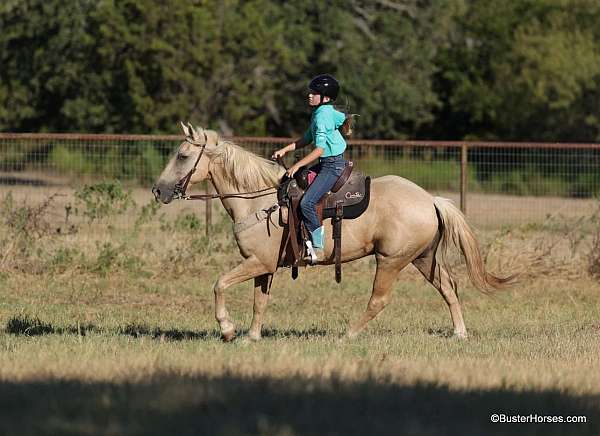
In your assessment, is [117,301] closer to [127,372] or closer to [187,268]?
[187,268]

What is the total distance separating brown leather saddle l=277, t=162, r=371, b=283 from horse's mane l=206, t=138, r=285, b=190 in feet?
0.74

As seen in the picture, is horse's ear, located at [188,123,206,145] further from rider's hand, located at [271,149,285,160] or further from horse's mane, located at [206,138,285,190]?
rider's hand, located at [271,149,285,160]

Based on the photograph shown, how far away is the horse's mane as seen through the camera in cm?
1149

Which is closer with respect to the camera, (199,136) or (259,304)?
(259,304)

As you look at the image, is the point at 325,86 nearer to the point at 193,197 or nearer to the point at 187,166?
the point at 187,166

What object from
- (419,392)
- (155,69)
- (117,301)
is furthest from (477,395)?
(155,69)

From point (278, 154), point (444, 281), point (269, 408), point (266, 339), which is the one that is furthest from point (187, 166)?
point (269, 408)

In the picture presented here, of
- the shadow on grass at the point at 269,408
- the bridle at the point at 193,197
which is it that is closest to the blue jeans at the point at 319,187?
the bridle at the point at 193,197

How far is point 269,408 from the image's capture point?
6.85 metres

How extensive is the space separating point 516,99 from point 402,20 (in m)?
5.54

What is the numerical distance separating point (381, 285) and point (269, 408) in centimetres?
509

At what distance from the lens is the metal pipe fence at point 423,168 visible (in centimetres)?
1822

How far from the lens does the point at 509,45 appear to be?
4553 centimetres

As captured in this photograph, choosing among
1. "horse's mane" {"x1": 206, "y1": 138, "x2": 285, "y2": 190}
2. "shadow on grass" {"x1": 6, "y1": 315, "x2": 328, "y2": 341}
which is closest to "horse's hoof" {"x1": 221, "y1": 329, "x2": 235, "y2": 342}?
"shadow on grass" {"x1": 6, "y1": 315, "x2": 328, "y2": 341}
